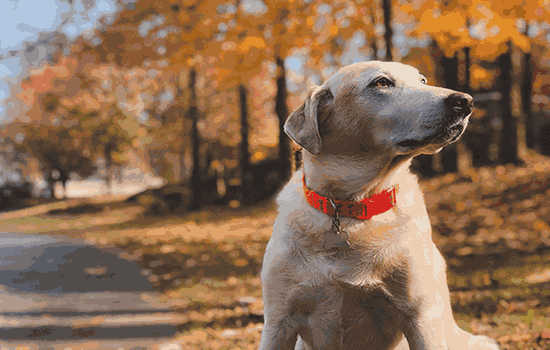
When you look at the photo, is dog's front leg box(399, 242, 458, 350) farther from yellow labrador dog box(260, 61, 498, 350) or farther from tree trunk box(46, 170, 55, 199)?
tree trunk box(46, 170, 55, 199)

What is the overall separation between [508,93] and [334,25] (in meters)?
6.30

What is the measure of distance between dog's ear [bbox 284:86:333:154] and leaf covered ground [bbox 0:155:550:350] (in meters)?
2.59

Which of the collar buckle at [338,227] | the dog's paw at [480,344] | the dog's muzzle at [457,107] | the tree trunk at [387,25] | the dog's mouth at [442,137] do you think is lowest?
the dog's paw at [480,344]

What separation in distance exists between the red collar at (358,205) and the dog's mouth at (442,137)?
0.28 meters

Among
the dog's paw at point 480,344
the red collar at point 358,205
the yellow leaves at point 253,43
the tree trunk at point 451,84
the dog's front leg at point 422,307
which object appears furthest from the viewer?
the tree trunk at point 451,84

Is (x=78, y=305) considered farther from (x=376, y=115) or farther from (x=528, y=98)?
(x=528, y=98)

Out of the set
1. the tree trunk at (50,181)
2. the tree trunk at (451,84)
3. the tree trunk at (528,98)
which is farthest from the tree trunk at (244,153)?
the tree trunk at (50,181)

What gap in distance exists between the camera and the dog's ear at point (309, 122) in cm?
229

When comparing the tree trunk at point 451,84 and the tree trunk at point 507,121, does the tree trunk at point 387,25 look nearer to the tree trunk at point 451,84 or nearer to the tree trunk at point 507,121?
the tree trunk at point 451,84

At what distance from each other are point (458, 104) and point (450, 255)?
5.87 m

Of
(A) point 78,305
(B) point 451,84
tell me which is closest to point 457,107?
(A) point 78,305

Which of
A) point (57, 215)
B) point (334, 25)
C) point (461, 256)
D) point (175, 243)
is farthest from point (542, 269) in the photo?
point (57, 215)

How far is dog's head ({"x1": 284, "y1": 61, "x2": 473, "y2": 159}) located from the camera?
2168 millimetres

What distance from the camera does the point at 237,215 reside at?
14586 millimetres
